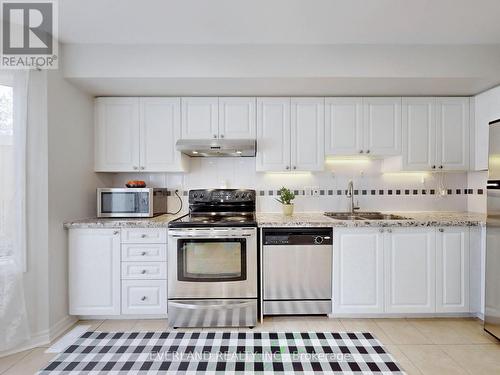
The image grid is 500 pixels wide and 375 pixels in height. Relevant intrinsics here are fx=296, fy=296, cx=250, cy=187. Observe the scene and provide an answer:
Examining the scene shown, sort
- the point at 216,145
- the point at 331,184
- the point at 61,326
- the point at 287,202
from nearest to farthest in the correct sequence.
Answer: the point at 61,326 < the point at 216,145 < the point at 287,202 < the point at 331,184

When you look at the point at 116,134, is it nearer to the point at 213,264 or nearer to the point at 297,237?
the point at 213,264

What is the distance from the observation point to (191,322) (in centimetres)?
256

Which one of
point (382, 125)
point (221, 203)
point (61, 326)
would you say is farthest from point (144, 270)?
point (382, 125)

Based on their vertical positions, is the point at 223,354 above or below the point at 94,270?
below

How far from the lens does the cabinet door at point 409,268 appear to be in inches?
104

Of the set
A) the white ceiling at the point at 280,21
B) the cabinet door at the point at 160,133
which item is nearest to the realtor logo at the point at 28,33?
the white ceiling at the point at 280,21

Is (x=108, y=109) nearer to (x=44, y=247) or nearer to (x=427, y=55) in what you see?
(x=44, y=247)

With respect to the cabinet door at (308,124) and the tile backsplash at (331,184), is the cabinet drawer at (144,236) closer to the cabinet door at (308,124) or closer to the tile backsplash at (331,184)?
the tile backsplash at (331,184)

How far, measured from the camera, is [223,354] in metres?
2.17

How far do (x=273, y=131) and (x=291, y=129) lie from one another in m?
0.19

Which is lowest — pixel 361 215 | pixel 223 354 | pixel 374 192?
pixel 223 354

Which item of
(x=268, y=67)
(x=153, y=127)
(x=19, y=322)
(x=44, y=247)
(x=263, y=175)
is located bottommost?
(x=19, y=322)

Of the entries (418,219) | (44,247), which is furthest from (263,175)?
(44,247)

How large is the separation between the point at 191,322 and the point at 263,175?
165 cm
